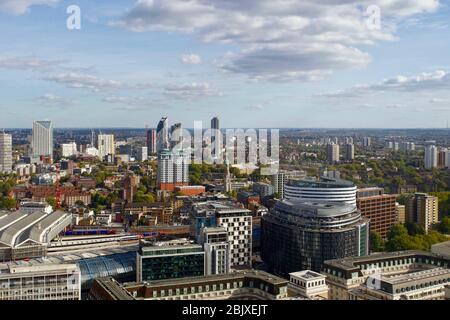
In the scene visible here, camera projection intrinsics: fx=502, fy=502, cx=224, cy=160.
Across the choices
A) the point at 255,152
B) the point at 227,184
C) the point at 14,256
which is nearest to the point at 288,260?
the point at 14,256

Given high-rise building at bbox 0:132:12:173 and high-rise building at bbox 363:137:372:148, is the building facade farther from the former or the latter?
high-rise building at bbox 363:137:372:148

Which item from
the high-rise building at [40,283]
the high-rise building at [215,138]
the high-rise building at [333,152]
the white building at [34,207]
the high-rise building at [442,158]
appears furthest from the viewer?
the high-rise building at [333,152]

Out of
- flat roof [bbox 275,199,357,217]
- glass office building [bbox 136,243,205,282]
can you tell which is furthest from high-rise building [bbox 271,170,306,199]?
glass office building [bbox 136,243,205,282]

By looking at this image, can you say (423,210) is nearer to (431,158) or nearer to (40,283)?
(40,283)

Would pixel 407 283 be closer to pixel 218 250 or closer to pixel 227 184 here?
pixel 218 250

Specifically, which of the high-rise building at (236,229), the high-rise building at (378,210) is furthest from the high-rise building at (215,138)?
the high-rise building at (236,229)

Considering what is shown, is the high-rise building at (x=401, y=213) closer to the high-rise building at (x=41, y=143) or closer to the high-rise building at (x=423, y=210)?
the high-rise building at (x=423, y=210)

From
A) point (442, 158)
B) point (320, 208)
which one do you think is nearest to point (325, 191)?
point (320, 208)
